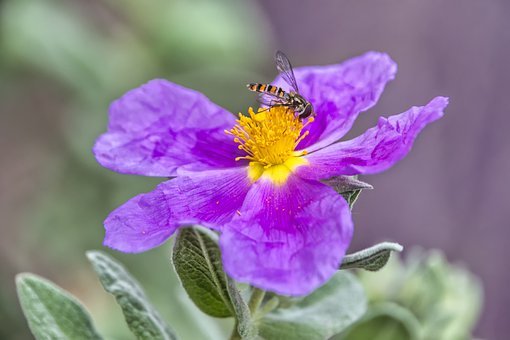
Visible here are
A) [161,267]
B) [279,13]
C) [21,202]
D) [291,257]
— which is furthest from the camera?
[279,13]

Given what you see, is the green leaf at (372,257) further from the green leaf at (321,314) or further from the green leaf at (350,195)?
the green leaf at (321,314)

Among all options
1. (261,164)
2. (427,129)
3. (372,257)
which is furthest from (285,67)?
(427,129)

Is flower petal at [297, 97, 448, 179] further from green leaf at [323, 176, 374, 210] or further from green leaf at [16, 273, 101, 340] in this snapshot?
green leaf at [16, 273, 101, 340]

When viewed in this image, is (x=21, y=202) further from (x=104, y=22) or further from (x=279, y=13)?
(x=279, y=13)

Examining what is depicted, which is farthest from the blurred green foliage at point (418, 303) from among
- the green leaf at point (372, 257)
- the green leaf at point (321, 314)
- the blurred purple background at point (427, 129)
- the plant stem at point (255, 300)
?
the blurred purple background at point (427, 129)

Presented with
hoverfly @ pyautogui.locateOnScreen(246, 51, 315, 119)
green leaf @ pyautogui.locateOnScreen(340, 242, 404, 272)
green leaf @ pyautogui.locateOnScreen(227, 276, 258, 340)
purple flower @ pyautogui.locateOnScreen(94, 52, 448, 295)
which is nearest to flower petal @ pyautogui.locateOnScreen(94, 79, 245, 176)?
purple flower @ pyautogui.locateOnScreen(94, 52, 448, 295)

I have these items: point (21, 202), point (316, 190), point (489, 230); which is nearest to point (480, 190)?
point (489, 230)
